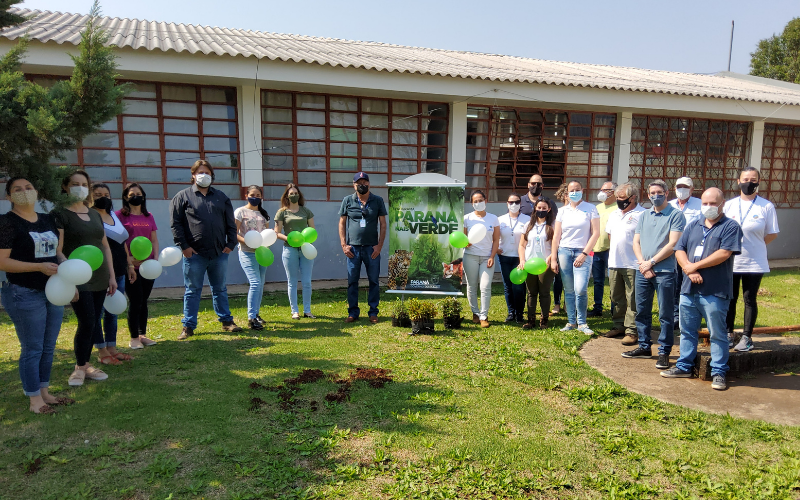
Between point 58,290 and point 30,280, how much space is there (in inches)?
8.9

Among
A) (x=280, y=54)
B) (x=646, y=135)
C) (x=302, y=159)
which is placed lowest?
(x=302, y=159)

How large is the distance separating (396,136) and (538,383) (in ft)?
22.2

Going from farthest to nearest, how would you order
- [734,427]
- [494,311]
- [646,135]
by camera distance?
[646,135]
[494,311]
[734,427]

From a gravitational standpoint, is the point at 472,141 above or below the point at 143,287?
above

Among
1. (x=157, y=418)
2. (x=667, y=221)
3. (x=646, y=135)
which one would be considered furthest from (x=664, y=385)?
(x=646, y=135)

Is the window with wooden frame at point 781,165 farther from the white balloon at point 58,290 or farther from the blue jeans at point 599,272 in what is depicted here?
the white balloon at point 58,290

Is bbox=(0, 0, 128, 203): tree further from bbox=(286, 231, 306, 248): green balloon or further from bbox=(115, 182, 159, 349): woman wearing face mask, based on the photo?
bbox=(286, 231, 306, 248): green balloon

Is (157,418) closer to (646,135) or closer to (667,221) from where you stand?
(667,221)

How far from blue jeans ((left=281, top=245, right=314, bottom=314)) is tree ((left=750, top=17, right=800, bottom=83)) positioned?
1130 inches

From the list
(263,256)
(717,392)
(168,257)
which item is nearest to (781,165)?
(717,392)

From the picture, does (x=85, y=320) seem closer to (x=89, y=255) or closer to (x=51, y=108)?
(x=89, y=255)

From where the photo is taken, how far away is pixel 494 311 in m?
7.78

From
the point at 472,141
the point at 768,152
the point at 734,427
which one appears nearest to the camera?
the point at 734,427

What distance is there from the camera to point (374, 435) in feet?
12.6
